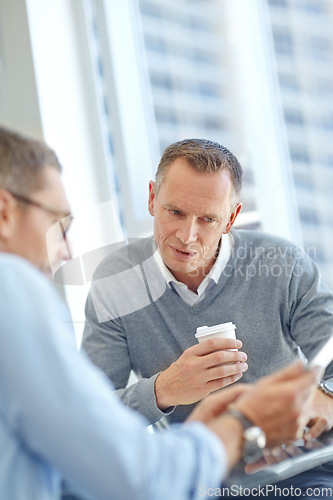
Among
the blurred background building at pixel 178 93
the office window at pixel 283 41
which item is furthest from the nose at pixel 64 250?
the office window at pixel 283 41

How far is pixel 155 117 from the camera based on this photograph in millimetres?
2398

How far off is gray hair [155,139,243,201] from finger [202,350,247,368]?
1.42ft

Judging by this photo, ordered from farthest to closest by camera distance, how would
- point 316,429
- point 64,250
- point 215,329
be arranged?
1. point 215,329
2. point 316,429
3. point 64,250

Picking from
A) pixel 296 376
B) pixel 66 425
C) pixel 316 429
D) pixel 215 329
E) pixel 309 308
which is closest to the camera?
pixel 66 425

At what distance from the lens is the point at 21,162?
78 cm

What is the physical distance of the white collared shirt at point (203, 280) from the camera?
1360 mm

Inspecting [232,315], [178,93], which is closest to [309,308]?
[232,315]

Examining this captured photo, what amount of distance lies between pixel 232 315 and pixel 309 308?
0.17 meters

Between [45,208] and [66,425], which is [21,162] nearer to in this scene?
[45,208]

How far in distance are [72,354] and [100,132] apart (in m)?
1.86

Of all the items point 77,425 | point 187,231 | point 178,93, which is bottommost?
point 77,425

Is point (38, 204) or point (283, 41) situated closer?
point (38, 204)

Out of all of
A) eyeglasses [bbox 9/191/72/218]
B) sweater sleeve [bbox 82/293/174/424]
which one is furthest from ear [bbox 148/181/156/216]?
eyeglasses [bbox 9/191/72/218]

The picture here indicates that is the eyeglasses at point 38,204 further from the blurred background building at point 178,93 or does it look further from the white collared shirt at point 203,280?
the blurred background building at point 178,93
